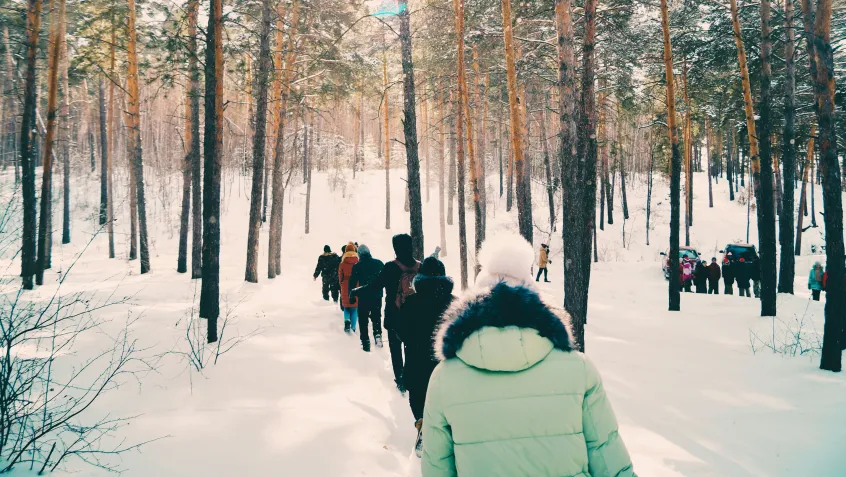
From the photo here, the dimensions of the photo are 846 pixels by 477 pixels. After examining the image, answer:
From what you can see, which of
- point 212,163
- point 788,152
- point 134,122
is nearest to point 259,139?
point 134,122

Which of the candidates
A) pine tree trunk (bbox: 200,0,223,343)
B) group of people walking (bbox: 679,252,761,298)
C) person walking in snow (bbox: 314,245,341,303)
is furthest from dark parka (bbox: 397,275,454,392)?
group of people walking (bbox: 679,252,761,298)

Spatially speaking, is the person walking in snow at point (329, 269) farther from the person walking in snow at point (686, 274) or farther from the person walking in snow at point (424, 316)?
the person walking in snow at point (686, 274)

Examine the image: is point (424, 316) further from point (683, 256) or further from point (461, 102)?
point (683, 256)

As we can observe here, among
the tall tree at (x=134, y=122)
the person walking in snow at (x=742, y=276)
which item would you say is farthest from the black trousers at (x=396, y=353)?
the person walking in snow at (x=742, y=276)

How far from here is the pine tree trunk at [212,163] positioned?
734cm

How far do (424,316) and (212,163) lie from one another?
5.22 meters

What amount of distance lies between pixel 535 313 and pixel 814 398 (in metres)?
6.65

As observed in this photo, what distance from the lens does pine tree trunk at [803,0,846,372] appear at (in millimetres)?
6754

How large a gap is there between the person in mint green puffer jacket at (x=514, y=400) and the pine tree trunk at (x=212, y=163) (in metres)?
6.44

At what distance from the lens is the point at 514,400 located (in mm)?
1628

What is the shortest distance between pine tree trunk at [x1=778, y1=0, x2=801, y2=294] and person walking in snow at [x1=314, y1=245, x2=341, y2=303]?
11.6m

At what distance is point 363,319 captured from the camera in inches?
289

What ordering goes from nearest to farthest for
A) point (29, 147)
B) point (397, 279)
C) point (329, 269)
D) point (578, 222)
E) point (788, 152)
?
point (397, 279), point (578, 222), point (329, 269), point (29, 147), point (788, 152)

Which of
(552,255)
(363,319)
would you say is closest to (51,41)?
(363,319)
